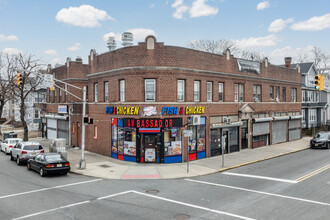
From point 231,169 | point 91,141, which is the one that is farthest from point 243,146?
point 91,141

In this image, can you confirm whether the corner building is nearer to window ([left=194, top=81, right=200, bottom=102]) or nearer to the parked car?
window ([left=194, top=81, right=200, bottom=102])

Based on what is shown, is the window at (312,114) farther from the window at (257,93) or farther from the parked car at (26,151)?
the parked car at (26,151)

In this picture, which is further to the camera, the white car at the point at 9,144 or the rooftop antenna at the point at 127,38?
the white car at the point at 9,144

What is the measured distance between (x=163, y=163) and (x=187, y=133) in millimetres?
3866

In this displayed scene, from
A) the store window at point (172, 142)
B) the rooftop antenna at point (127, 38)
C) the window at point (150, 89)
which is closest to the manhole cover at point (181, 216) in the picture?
the store window at point (172, 142)

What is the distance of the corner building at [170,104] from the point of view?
20375 millimetres

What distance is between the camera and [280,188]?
14055mm

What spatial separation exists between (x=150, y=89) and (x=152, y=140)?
3.72m

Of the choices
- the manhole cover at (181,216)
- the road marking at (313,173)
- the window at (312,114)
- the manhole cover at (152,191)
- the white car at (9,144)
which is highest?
the window at (312,114)

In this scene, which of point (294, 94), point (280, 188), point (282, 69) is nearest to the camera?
point (280, 188)

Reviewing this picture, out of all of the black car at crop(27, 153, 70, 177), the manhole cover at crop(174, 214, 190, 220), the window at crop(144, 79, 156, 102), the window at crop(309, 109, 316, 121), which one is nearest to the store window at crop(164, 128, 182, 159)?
the window at crop(144, 79, 156, 102)

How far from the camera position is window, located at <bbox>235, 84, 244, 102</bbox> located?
26720mm

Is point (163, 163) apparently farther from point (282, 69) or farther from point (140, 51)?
point (282, 69)

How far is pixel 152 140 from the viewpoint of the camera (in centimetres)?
2033
